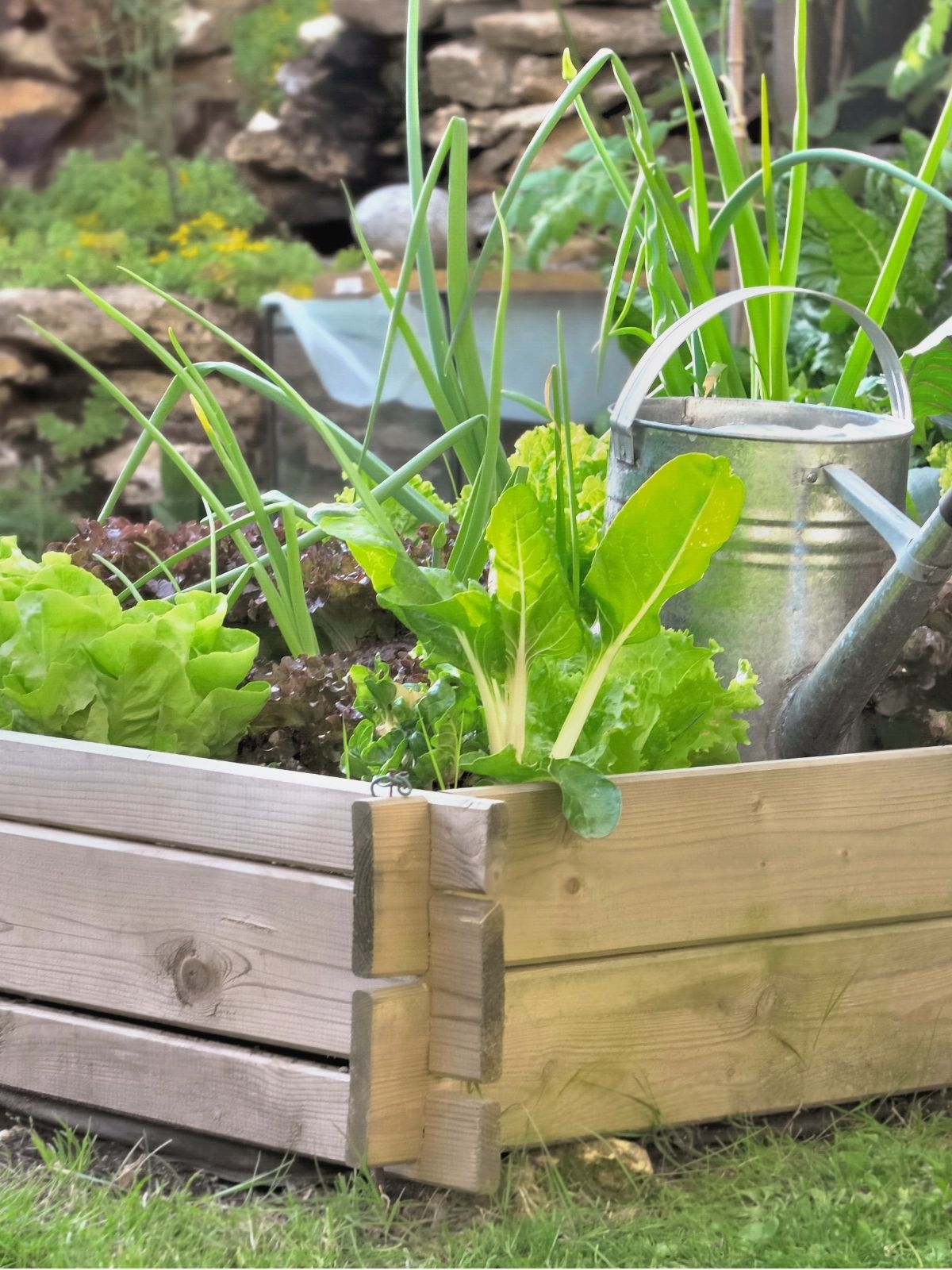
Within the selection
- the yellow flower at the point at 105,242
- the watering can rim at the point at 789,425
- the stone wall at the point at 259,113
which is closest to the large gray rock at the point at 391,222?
the stone wall at the point at 259,113

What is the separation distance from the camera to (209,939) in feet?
3.10

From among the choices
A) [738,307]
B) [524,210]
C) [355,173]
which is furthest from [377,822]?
[355,173]

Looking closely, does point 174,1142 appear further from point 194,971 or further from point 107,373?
point 107,373

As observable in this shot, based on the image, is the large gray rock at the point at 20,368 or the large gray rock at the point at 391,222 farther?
the large gray rock at the point at 20,368

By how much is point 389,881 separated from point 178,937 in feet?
0.61

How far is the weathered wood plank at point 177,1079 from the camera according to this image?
910 mm

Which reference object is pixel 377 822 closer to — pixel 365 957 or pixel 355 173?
pixel 365 957

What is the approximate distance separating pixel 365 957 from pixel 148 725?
0.30 metres

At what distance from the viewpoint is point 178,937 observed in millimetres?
957

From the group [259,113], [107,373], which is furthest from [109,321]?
[259,113]

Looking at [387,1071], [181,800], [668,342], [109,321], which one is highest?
[668,342]

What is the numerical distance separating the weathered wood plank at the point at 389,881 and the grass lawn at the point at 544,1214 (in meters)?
0.16

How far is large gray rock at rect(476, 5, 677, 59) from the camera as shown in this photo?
4.59m

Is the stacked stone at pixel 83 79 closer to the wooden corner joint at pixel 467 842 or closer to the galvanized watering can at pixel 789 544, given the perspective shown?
the galvanized watering can at pixel 789 544
